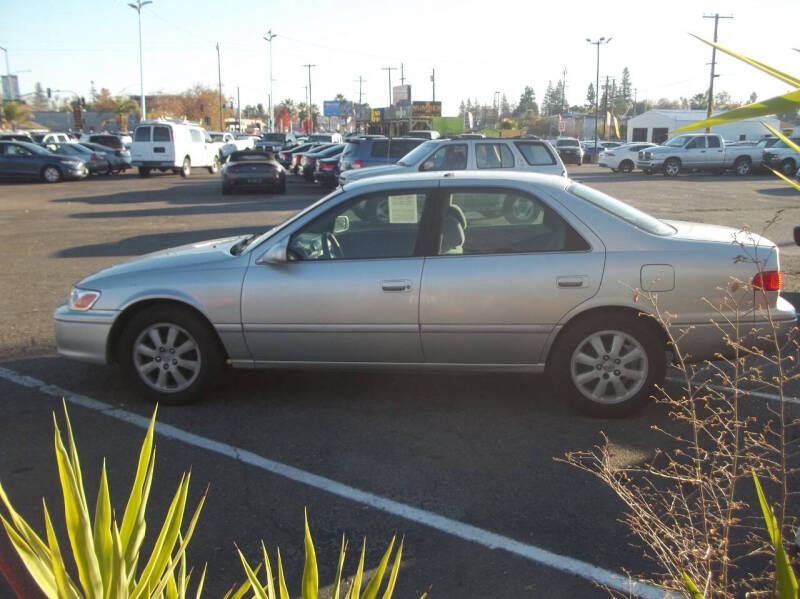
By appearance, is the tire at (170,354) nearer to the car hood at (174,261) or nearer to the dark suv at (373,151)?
the car hood at (174,261)

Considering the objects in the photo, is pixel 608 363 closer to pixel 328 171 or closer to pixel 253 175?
pixel 328 171

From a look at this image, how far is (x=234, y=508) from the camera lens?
3.96 meters

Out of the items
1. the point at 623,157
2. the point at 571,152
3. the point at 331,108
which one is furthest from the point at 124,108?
the point at 623,157

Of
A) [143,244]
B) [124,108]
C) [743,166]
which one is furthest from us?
[124,108]

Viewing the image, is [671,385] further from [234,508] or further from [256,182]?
[256,182]

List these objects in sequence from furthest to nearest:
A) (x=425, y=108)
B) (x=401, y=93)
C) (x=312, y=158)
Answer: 1. (x=401, y=93)
2. (x=425, y=108)
3. (x=312, y=158)

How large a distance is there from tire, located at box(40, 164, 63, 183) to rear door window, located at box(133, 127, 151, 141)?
3.25 m

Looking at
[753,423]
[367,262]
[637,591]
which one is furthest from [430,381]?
[637,591]

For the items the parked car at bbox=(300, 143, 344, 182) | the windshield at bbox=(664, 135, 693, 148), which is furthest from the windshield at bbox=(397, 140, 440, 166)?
the windshield at bbox=(664, 135, 693, 148)

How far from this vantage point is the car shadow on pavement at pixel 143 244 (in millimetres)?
12328

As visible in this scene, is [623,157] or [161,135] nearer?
[161,135]

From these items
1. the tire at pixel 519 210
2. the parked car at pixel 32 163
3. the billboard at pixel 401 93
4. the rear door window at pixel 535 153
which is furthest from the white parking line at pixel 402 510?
the billboard at pixel 401 93

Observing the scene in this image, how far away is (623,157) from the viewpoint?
37.2m

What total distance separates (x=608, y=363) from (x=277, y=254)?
236cm
